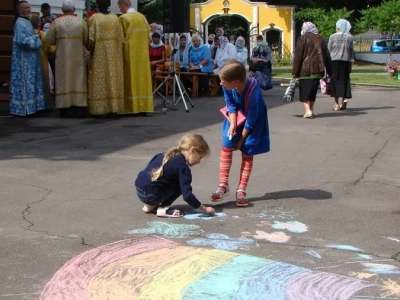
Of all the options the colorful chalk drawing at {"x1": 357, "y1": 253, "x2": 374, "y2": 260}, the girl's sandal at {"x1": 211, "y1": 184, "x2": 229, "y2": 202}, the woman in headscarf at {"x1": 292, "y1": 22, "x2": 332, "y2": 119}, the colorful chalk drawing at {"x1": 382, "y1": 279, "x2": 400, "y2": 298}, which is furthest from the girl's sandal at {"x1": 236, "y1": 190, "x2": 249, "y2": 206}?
the woman in headscarf at {"x1": 292, "y1": 22, "x2": 332, "y2": 119}

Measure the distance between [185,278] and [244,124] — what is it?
7.23 ft

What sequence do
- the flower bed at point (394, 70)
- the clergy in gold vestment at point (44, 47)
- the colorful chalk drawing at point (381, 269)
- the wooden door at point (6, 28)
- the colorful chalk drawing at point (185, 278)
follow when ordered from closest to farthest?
the colorful chalk drawing at point (185, 278) → the colorful chalk drawing at point (381, 269) → the clergy in gold vestment at point (44, 47) → the wooden door at point (6, 28) → the flower bed at point (394, 70)

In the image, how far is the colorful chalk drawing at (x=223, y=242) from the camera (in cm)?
554

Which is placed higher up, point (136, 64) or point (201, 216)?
point (136, 64)

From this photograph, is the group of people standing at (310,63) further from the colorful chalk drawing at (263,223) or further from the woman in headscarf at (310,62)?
the colorful chalk drawing at (263,223)

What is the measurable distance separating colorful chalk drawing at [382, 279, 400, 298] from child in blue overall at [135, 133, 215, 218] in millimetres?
1848

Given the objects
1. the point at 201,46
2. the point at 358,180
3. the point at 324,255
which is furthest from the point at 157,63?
the point at 324,255

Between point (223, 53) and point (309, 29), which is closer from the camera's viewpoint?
point (309, 29)

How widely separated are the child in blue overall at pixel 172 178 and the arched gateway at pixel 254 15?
3866 cm

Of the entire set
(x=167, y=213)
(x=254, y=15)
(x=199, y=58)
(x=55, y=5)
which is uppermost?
(x=254, y=15)

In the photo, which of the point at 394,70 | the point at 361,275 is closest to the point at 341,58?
the point at 361,275

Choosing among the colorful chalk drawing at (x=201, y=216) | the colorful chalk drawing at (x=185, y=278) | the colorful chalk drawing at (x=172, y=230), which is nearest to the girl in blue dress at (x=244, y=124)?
the colorful chalk drawing at (x=201, y=216)

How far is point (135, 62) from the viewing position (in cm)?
1349

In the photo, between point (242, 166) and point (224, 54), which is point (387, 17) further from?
point (242, 166)
